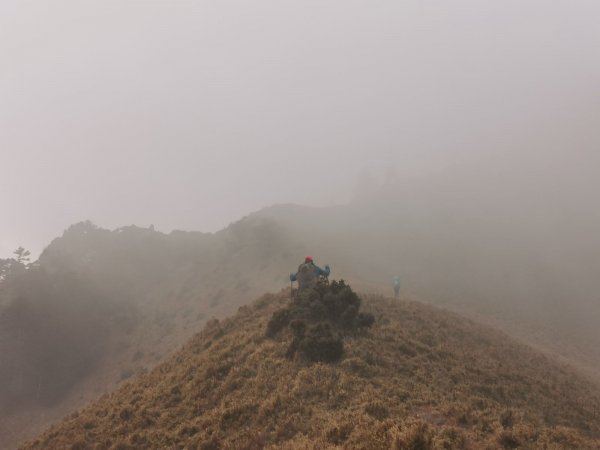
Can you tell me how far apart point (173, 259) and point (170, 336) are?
24.5m

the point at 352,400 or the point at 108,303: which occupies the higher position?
the point at 352,400

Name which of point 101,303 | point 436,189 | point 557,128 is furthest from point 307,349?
point 557,128

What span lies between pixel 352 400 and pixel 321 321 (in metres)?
5.99

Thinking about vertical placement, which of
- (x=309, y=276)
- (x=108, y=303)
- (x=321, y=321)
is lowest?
(x=108, y=303)

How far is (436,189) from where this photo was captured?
103 metres

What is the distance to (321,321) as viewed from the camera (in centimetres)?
1859

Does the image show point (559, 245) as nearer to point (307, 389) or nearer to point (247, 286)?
point (247, 286)

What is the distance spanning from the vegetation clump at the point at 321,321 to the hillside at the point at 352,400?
51 centimetres

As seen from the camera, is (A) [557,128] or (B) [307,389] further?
(A) [557,128]

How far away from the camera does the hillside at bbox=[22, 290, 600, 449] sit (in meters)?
10.6

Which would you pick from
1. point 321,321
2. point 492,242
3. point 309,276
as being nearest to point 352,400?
point 321,321

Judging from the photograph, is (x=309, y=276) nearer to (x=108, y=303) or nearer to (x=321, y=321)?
(x=321, y=321)

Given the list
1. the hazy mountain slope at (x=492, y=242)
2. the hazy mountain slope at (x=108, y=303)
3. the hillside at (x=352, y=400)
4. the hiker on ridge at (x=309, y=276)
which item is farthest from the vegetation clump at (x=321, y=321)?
the hazy mountain slope at (x=492, y=242)

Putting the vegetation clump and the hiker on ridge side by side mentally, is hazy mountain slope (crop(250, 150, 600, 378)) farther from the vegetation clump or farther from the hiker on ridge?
the vegetation clump
